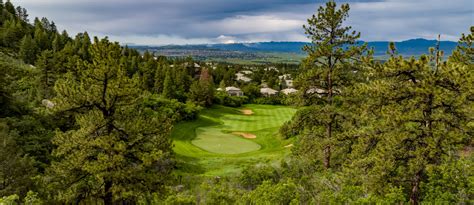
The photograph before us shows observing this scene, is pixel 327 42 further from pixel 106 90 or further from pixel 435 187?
pixel 106 90

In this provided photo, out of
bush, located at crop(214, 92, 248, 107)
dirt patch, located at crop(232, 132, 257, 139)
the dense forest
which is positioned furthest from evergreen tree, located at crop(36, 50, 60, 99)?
bush, located at crop(214, 92, 248, 107)

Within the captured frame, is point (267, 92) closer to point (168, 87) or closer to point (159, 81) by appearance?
point (159, 81)

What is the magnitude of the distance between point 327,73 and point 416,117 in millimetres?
5873

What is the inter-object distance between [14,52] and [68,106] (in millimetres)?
59441

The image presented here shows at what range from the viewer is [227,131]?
42.3m

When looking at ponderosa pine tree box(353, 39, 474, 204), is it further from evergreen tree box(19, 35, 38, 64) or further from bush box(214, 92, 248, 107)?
evergreen tree box(19, 35, 38, 64)

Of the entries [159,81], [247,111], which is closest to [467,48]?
[247,111]

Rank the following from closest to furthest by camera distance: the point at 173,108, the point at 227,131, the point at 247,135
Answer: the point at 247,135, the point at 227,131, the point at 173,108

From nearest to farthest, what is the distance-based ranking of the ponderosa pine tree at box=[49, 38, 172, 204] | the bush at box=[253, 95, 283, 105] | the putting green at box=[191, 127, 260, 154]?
the ponderosa pine tree at box=[49, 38, 172, 204] → the putting green at box=[191, 127, 260, 154] → the bush at box=[253, 95, 283, 105]

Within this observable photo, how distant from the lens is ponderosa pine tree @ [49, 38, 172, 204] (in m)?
10.0

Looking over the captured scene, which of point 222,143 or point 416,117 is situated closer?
point 416,117

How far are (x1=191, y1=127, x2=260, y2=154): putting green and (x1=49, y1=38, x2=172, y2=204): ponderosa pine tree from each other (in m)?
21.7

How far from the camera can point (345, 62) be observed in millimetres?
14336

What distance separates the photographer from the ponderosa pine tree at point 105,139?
10.0 meters
